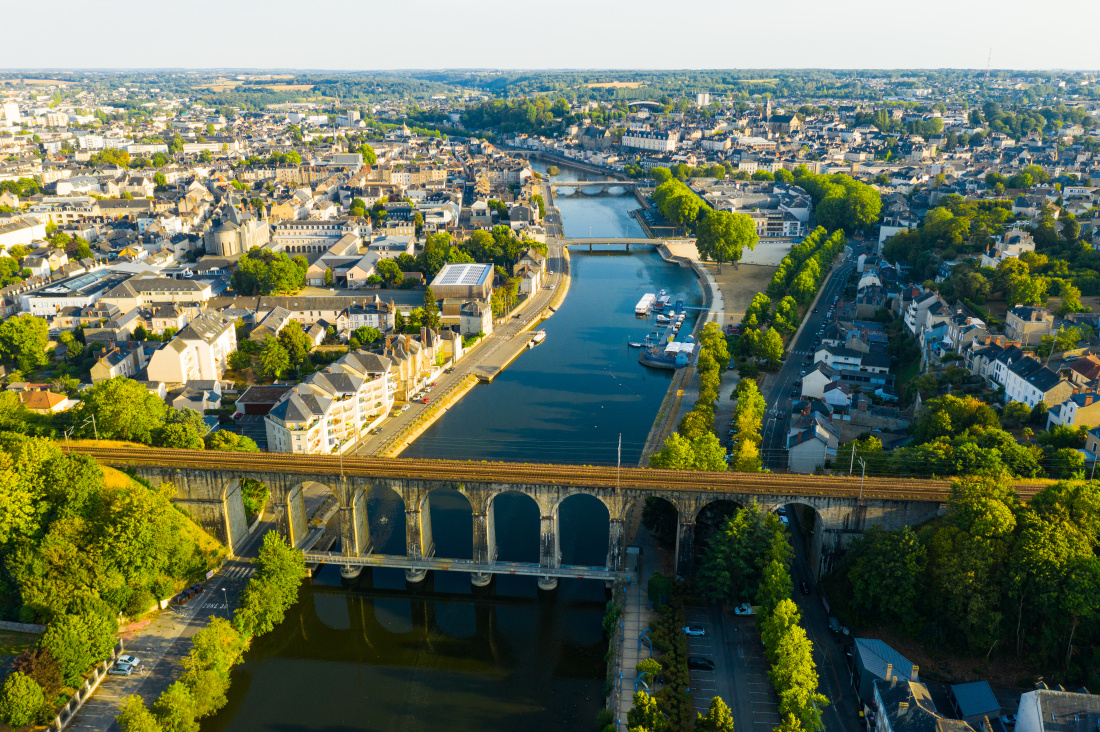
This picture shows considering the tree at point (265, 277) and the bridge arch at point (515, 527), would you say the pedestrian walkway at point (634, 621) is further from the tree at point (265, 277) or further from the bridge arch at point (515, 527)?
the tree at point (265, 277)

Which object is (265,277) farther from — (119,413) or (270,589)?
(270,589)

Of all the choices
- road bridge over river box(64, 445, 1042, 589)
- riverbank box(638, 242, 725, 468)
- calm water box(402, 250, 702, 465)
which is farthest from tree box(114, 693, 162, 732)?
riverbank box(638, 242, 725, 468)

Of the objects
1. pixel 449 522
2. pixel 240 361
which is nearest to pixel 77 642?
pixel 449 522

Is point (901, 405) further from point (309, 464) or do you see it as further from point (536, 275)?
point (536, 275)

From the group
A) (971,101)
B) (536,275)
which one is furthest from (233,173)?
(971,101)

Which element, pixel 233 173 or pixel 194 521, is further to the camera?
pixel 233 173
